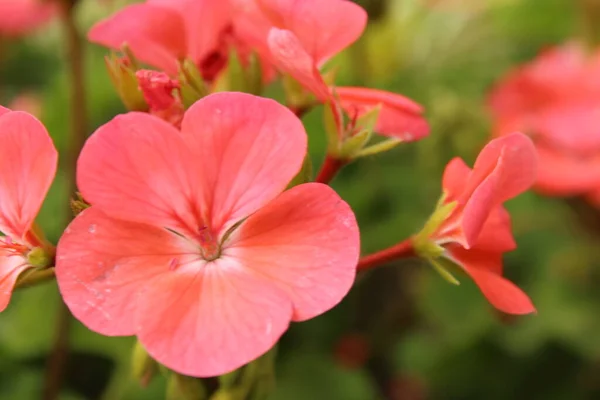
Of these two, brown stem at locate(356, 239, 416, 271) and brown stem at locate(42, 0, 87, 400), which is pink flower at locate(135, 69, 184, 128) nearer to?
brown stem at locate(356, 239, 416, 271)

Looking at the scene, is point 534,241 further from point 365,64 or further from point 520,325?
point 365,64

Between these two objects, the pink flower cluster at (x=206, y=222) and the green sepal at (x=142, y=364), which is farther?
the green sepal at (x=142, y=364)

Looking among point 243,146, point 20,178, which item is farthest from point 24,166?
point 243,146

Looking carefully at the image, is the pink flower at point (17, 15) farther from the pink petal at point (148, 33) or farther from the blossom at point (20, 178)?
the blossom at point (20, 178)

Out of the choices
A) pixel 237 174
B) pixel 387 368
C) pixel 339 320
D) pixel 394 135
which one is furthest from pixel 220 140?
pixel 387 368

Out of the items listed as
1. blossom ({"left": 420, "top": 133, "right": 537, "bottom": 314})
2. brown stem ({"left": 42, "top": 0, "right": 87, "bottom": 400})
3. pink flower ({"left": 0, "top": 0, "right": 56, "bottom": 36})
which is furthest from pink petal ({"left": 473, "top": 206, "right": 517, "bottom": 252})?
pink flower ({"left": 0, "top": 0, "right": 56, "bottom": 36})

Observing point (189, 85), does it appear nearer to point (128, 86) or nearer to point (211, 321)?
point (128, 86)

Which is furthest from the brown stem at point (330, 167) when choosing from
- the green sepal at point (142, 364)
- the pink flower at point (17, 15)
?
the pink flower at point (17, 15)
